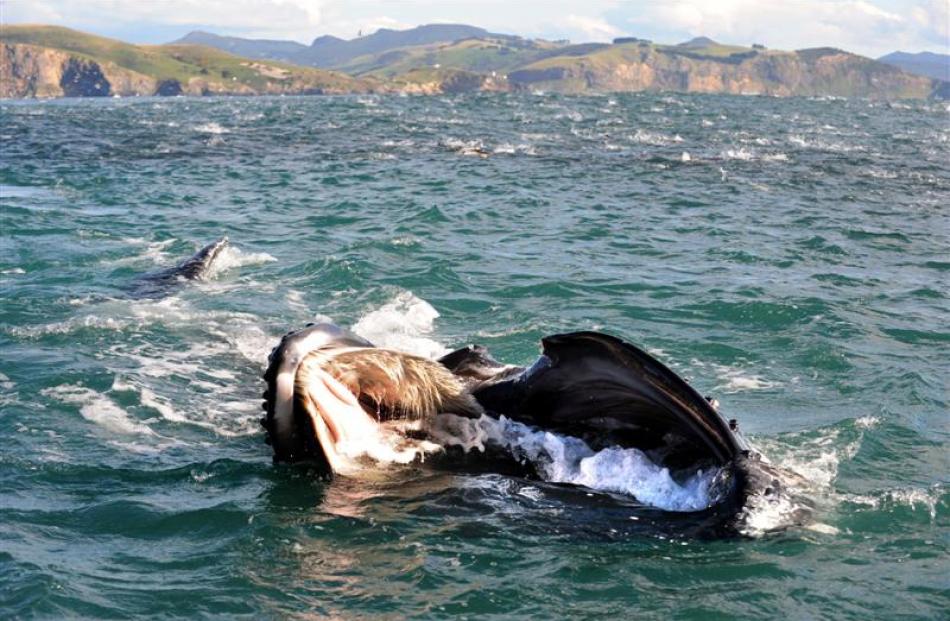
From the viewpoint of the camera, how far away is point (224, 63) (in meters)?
199

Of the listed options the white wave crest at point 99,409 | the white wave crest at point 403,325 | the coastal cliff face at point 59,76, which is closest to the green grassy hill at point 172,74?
the coastal cliff face at point 59,76

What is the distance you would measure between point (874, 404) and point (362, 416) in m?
5.53

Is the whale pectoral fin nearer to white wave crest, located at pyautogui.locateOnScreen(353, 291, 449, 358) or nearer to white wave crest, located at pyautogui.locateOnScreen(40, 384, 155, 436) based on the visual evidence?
white wave crest, located at pyautogui.locateOnScreen(40, 384, 155, 436)

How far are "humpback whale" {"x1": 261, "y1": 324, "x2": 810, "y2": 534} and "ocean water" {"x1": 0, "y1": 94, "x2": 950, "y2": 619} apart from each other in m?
0.31

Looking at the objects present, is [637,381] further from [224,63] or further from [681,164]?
[224,63]

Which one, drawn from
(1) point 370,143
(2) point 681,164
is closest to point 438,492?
(2) point 681,164

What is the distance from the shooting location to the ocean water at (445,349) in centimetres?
602

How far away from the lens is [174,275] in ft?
49.4

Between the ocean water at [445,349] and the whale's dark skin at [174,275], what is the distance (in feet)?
0.77

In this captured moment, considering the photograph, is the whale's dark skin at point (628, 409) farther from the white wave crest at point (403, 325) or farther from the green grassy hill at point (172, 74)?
the green grassy hill at point (172, 74)

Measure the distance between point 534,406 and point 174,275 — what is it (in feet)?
31.0

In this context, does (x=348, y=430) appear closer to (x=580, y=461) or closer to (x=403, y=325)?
(x=580, y=461)

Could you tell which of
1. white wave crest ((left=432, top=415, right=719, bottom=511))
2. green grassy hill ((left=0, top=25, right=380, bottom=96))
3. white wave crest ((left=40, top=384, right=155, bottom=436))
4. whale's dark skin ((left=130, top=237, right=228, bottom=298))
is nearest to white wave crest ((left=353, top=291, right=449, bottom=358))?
whale's dark skin ((left=130, top=237, right=228, bottom=298))

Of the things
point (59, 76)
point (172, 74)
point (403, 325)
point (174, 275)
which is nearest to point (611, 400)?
point (403, 325)
